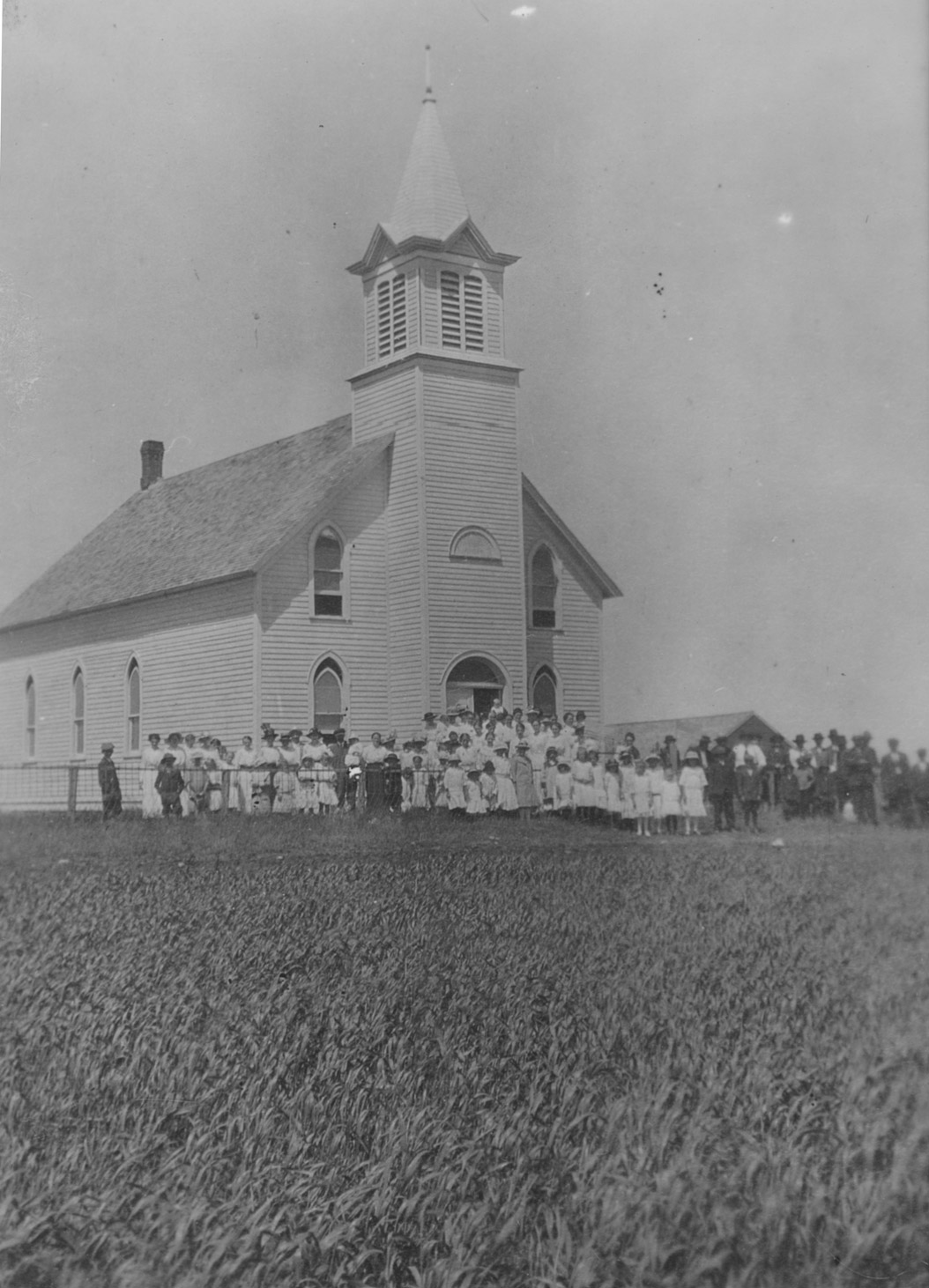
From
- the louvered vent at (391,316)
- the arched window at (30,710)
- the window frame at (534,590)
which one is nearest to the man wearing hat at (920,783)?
the window frame at (534,590)

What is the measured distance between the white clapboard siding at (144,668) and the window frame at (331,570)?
0.82 metres

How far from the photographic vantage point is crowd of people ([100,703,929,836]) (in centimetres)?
1250

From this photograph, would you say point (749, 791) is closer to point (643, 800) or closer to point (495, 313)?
point (643, 800)

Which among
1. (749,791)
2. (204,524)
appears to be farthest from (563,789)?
(204,524)

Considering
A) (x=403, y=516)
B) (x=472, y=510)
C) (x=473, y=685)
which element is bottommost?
(x=473, y=685)

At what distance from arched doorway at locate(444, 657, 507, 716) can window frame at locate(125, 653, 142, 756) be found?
143 inches

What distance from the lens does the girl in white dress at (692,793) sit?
15.6m

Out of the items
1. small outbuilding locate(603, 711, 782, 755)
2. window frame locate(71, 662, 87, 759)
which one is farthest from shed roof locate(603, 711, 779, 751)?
window frame locate(71, 662, 87, 759)

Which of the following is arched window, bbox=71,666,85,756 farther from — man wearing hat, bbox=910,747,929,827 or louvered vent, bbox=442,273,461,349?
man wearing hat, bbox=910,747,929,827

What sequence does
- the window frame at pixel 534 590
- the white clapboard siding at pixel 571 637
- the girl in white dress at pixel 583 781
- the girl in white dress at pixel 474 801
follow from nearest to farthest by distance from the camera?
the white clapboard siding at pixel 571 637
the window frame at pixel 534 590
the girl in white dress at pixel 474 801
the girl in white dress at pixel 583 781

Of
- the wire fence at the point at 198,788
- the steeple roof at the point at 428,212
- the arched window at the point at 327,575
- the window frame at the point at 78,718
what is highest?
the steeple roof at the point at 428,212

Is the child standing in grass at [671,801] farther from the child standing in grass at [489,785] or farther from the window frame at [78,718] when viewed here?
the window frame at [78,718]

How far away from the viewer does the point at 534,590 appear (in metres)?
15.3

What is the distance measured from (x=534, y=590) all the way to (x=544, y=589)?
50cm
